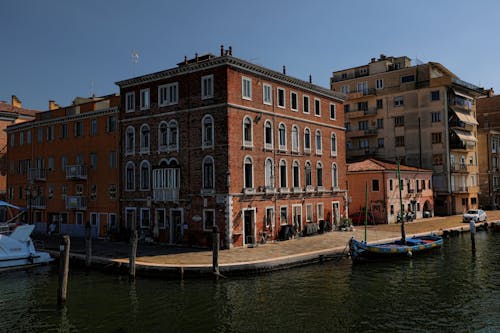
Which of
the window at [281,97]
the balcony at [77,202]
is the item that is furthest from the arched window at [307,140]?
the balcony at [77,202]

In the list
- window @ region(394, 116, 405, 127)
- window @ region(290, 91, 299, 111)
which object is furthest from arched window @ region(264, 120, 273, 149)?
window @ region(394, 116, 405, 127)

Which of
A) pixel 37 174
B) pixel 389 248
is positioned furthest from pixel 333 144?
pixel 37 174

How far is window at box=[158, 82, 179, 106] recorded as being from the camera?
34.1m

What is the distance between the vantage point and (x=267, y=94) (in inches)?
1385

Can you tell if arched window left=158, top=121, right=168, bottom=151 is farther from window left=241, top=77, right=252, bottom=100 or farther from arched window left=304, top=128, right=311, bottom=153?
arched window left=304, top=128, right=311, bottom=153

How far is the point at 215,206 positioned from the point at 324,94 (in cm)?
1732

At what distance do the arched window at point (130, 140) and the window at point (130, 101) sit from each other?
5.24 ft

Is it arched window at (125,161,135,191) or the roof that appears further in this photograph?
the roof

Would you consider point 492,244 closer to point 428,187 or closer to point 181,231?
point 428,187

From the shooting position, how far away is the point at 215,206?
31219 mm

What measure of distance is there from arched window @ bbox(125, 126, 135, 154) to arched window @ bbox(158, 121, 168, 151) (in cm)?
317

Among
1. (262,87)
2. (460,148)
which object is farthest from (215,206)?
(460,148)

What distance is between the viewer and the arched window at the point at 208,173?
104ft

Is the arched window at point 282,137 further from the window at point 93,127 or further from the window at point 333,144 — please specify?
the window at point 93,127
